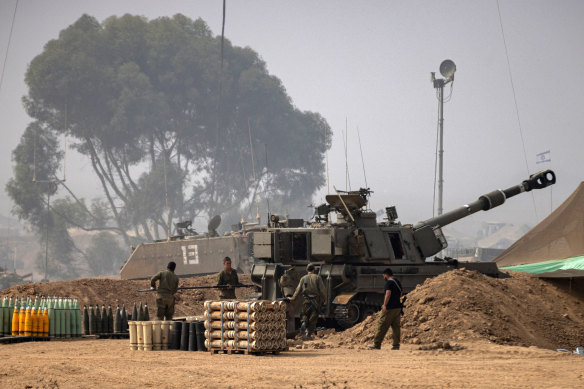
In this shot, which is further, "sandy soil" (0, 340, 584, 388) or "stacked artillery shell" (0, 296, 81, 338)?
"stacked artillery shell" (0, 296, 81, 338)

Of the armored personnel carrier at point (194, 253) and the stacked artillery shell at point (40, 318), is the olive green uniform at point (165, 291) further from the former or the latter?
the armored personnel carrier at point (194, 253)

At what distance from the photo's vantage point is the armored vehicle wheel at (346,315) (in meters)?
19.4

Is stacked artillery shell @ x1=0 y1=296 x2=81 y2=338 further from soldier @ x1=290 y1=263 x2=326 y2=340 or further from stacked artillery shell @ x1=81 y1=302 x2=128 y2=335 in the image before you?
soldier @ x1=290 y1=263 x2=326 y2=340

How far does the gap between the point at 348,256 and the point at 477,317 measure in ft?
13.0

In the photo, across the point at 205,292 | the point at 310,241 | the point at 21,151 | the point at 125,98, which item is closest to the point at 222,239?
the point at 205,292

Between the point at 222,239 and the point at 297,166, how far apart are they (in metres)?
47.7

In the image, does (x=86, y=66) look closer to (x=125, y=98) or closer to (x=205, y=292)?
(x=125, y=98)

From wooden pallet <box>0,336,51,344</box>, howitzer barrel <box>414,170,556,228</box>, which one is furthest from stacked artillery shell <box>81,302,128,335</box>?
howitzer barrel <box>414,170,556,228</box>

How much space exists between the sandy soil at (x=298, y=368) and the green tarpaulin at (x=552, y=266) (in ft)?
29.9

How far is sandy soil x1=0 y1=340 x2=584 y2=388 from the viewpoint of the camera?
11.1 meters

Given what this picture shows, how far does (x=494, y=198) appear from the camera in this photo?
23859mm

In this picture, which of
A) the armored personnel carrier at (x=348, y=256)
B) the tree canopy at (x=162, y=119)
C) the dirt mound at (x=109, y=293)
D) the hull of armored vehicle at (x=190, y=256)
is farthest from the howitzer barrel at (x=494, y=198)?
the tree canopy at (x=162, y=119)

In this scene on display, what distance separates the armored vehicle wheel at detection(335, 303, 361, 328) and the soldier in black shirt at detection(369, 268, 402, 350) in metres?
3.26

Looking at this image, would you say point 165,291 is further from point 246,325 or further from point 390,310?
point 390,310
